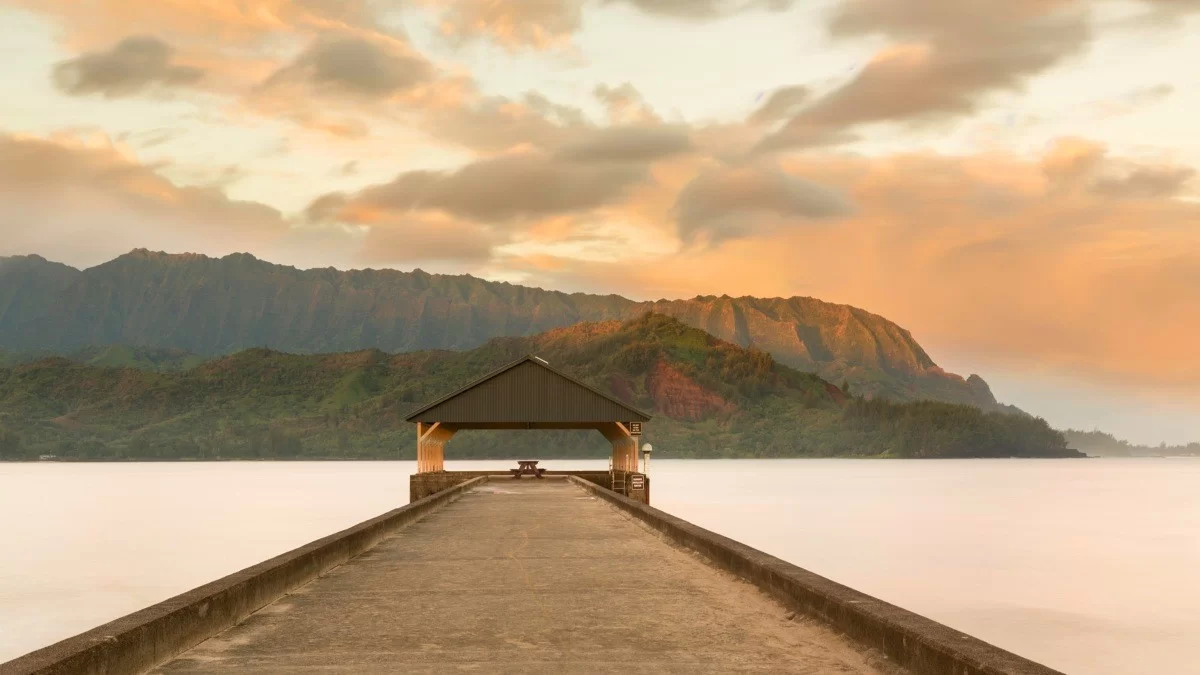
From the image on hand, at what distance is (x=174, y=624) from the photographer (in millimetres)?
8211

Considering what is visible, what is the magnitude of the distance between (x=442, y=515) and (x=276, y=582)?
14.3 m

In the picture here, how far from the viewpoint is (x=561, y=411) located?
43.8m

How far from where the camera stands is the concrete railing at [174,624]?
6.71 m

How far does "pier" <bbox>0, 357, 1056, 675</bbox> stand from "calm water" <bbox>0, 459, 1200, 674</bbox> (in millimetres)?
12415

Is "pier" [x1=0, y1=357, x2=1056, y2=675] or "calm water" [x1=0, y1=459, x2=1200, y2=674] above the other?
"pier" [x1=0, y1=357, x2=1056, y2=675]

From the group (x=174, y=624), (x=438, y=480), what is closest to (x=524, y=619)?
(x=174, y=624)

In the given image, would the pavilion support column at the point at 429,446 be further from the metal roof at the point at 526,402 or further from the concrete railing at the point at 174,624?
the concrete railing at the point at 174,624

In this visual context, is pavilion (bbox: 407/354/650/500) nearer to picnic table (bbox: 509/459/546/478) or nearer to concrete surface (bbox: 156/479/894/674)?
picnic table (bbox: 509/459/546/478)

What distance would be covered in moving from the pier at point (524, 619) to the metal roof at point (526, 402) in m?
24.9

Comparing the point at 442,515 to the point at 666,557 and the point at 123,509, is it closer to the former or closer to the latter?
the point at 666,557

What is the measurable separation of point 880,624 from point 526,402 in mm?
36358

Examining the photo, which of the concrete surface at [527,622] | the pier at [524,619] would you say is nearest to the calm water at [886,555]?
the pier at [524,619]

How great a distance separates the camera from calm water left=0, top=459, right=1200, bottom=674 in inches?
1097

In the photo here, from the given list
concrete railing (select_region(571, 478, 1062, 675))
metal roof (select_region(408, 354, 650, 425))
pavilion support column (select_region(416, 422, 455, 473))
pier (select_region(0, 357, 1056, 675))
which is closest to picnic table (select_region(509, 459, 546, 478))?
pavilion support column (select_region(416, 422, 455, 473))
